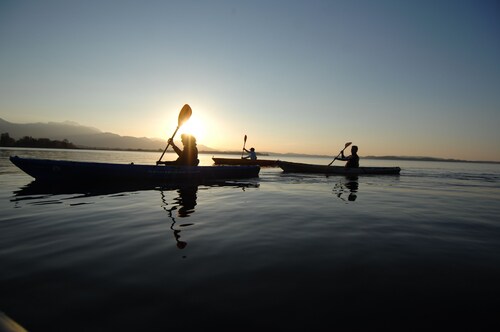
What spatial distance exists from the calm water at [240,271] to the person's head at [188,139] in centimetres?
764

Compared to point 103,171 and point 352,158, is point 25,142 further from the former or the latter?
point 352,158

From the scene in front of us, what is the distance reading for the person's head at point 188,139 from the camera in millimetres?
13961

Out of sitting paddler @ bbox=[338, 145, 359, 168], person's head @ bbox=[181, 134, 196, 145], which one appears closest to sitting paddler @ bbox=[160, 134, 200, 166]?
person's head @ bbox=[181, 134, 196, 145]

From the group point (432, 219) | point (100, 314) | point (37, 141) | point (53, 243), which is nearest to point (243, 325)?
point (100, 314)

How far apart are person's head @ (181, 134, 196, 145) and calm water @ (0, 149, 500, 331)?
25.1 feet

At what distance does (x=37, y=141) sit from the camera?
113m

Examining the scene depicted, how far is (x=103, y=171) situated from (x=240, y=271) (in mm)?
11077

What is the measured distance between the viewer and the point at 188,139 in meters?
14.1

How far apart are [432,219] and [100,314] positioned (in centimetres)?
785

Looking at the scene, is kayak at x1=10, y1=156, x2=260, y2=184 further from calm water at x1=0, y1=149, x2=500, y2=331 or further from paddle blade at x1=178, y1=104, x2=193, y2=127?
calm water at x1=0, y1=149, x2=500, y2=331

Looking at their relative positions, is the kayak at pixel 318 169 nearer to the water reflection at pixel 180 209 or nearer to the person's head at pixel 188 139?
the person's head at pixel 188 139

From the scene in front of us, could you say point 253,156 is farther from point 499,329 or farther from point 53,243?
point 499,329

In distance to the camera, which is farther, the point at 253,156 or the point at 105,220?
the point at 253,156

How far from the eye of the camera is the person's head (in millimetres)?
13961
